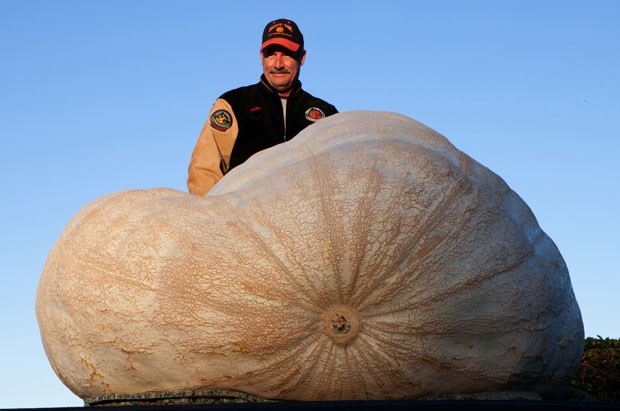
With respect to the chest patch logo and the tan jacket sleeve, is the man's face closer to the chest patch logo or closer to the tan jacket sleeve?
the chest patch logo

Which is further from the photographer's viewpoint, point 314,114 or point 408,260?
point 314,114

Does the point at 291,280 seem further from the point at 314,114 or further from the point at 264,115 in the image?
the point at 314,114

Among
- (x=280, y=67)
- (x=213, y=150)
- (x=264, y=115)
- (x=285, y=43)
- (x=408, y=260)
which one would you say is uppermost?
(x=285, y=43)

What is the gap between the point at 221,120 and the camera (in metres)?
6.30

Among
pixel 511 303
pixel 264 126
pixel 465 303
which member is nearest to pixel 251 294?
pixel 465 303

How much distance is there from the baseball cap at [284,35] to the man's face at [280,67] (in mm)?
47

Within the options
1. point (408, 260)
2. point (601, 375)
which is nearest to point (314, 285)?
point (408, 260)

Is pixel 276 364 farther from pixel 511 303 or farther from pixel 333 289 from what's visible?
pixel 511 303

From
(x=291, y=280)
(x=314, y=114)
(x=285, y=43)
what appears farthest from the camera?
(x=314, y=114)

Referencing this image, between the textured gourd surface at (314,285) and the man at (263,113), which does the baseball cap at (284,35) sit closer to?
the man at (263,113)

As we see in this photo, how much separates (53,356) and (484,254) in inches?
93.1

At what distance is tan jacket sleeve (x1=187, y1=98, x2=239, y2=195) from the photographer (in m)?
6.23

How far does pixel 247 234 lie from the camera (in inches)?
163

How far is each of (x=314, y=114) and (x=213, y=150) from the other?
0.83 meters
